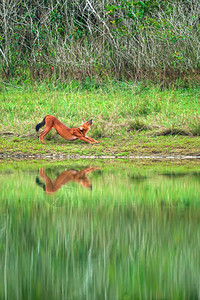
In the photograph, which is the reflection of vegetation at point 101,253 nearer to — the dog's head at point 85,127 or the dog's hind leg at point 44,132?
the dog's head at point 85,127

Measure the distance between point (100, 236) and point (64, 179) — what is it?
260 centimetres

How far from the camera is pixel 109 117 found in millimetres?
10398

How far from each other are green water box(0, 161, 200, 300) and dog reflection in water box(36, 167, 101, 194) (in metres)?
0.01

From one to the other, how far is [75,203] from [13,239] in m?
1.33

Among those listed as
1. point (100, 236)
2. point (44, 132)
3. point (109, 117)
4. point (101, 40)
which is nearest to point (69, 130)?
point (44, 132)

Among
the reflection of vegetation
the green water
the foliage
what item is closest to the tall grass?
the foliage

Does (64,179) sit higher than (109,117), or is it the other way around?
(109,117)

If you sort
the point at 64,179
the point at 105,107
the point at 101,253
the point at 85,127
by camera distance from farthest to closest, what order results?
the point at 105,107 → the point at 85,127 → the point at 64,179 → the point at 101,253

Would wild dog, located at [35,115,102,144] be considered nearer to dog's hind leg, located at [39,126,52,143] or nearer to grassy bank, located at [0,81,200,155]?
dog's hind leg, located at [39,126,52,143]

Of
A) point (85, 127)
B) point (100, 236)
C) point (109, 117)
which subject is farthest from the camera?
point (109, 117)

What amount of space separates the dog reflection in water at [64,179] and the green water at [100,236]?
0.01 m

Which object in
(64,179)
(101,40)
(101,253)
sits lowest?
(64,179)

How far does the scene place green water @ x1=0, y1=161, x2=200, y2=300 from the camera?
112 inches

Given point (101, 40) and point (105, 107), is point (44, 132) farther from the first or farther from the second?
point (101, 40)
